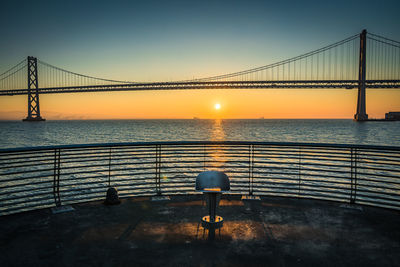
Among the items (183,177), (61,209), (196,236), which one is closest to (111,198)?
(61,209)

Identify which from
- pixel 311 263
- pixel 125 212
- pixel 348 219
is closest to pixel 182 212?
pixel 125 212

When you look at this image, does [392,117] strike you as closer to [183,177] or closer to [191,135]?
[191,135]

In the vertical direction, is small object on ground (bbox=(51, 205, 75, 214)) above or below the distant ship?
below

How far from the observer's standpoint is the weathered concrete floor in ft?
9.34

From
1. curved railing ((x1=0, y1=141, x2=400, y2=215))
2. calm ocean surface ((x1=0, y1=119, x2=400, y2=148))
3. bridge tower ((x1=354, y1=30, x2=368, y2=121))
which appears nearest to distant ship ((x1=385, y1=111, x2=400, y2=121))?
bridge tower ((x1=354, y1=30, x2=368, y2=121))

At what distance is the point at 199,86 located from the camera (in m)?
66.3

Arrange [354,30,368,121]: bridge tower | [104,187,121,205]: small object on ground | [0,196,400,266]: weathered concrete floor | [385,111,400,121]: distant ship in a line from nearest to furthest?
[0,196,400,266]: weathered concrete floor < [104,187,121,205]: small object on ground < [354,30,368,121]: bridge tower < [385,111,400,121]: distant ship

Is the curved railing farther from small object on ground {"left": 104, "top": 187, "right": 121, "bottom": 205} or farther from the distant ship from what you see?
the distant ship

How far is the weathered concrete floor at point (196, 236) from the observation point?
285 cm

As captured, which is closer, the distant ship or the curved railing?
the curved railing

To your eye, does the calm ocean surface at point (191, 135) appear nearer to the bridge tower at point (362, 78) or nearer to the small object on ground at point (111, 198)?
the bridge tower at point (362, 78)

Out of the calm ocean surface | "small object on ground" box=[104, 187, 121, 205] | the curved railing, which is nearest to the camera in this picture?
the curved railing

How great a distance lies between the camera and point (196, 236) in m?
3.38

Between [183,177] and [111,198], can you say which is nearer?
[111,198]
